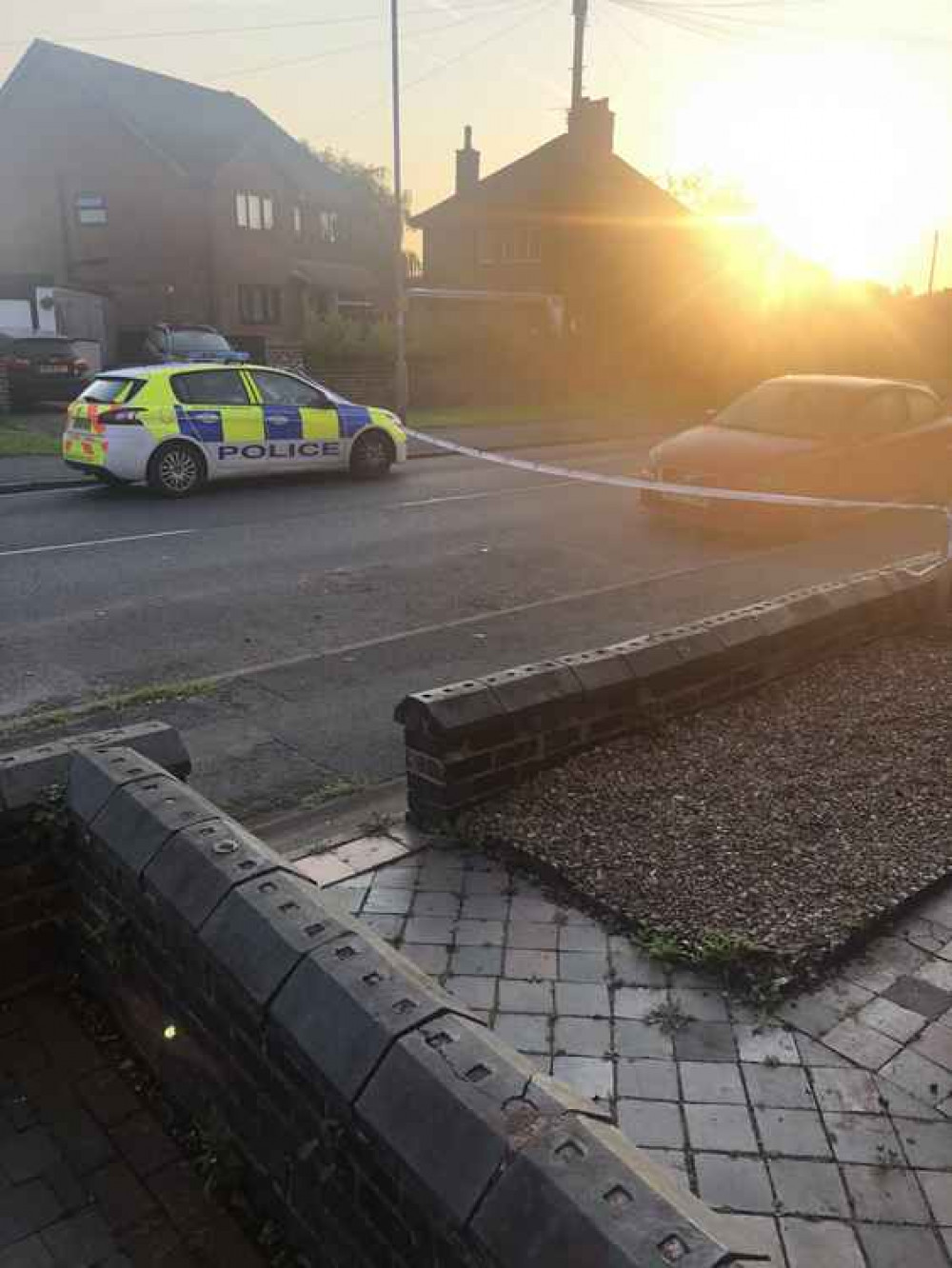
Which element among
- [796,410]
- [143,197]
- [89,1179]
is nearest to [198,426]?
[796,410]

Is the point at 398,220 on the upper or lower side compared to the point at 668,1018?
upper

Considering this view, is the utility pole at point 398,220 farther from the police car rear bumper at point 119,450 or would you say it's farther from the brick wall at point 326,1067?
the brick wall at point 326,1067

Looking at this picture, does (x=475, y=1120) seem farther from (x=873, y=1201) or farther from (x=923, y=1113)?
(x=923, y=1113)

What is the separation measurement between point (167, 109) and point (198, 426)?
112ft

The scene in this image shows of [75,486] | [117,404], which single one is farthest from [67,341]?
[117,404]

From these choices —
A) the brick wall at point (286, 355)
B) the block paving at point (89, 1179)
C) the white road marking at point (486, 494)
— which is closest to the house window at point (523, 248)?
the brick wall at point (286, 355)

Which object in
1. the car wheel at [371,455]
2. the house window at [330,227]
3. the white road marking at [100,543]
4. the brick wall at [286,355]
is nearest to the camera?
the white road marking at [100,543]

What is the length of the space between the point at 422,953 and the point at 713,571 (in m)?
6.63

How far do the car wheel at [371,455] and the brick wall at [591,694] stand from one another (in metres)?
9.45

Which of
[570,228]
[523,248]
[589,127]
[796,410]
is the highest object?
[589,127]

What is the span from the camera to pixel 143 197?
38281mm

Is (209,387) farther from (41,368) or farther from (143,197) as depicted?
(143,197)

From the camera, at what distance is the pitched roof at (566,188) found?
40781mm

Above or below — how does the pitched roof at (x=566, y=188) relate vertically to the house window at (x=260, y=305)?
above
